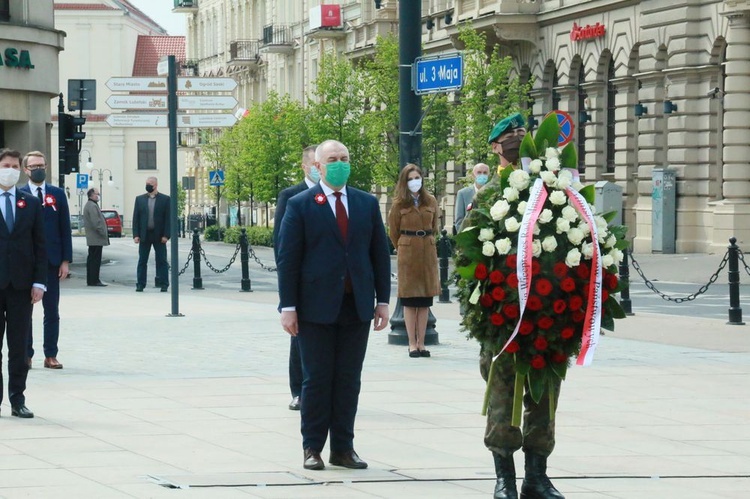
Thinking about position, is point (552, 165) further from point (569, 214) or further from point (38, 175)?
point (38, 175)

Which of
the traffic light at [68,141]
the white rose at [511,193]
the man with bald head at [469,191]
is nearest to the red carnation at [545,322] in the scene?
the white rose at [511,193]

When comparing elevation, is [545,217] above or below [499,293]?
above

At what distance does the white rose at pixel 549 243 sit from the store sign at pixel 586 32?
35.7 meters

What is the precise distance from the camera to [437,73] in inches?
638

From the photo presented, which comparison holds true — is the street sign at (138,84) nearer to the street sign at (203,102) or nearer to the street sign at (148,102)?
the street sign at (148,102)

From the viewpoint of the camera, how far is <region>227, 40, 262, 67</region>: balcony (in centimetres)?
8669

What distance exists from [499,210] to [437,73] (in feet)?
27.8

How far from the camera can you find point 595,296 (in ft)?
25.9

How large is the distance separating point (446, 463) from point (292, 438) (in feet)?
4.50

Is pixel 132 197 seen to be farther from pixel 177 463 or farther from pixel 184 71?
pixel 177 463

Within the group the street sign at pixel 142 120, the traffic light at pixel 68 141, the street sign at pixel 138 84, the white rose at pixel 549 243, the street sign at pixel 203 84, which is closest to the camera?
the white rose at pixel 549 243

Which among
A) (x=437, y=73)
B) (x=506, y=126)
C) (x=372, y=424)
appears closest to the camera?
(x=506, y=126)

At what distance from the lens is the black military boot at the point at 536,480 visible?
26.3 feet

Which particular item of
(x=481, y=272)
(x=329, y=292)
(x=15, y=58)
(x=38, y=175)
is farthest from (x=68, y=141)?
(x=481, y=272)
